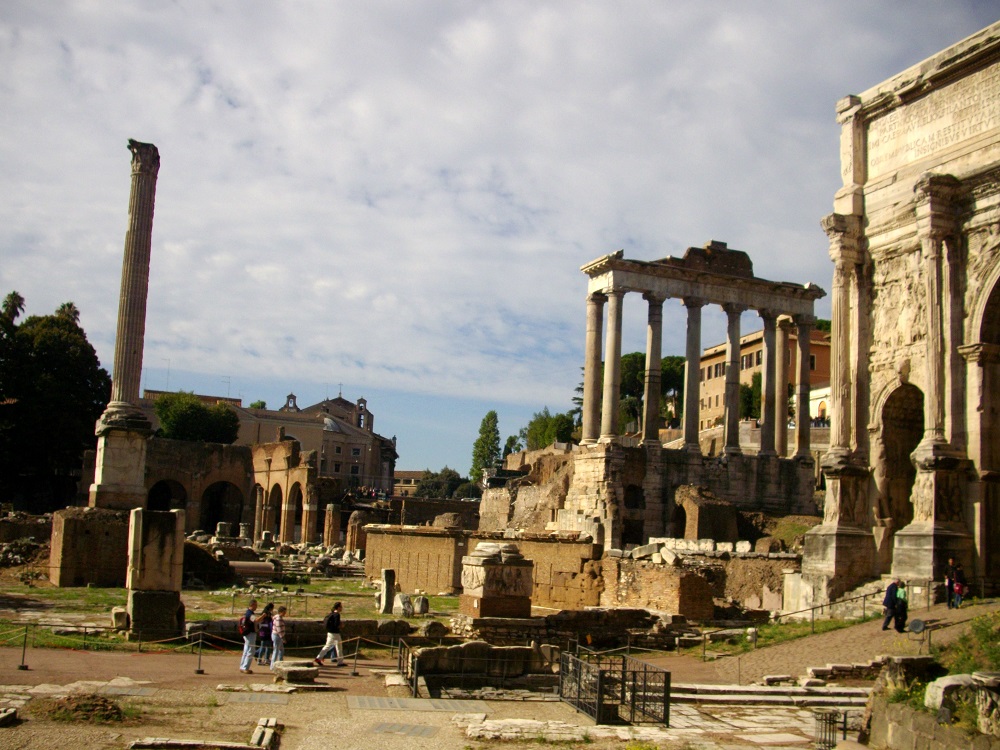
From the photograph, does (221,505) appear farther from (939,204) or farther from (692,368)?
(939,204)

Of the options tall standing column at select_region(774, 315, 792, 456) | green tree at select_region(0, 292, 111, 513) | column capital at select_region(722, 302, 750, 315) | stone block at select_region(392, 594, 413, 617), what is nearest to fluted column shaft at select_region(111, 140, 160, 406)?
stone block at select_region(392, 594, 413, 617)

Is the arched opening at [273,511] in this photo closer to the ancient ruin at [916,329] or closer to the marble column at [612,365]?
the marble column at [612,365]

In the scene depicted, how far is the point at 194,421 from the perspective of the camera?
246 ft

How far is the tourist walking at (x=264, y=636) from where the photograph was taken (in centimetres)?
1595

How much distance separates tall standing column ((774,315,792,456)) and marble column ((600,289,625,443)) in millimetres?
6882

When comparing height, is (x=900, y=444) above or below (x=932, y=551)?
above

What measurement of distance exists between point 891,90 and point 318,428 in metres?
78.3

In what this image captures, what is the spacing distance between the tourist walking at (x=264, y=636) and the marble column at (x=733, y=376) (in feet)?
87.1

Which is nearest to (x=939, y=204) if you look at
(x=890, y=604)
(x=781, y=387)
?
(x=890, y=604)

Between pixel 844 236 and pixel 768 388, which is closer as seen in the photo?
pixel 844 236

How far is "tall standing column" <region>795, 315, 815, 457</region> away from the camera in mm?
40312

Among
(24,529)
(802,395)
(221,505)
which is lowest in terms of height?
(24,529)

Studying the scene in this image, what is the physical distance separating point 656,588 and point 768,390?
60.8 feet

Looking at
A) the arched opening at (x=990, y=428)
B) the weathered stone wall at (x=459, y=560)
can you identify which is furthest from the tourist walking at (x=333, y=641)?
the weathered stone wall at (x=459, y=560)
